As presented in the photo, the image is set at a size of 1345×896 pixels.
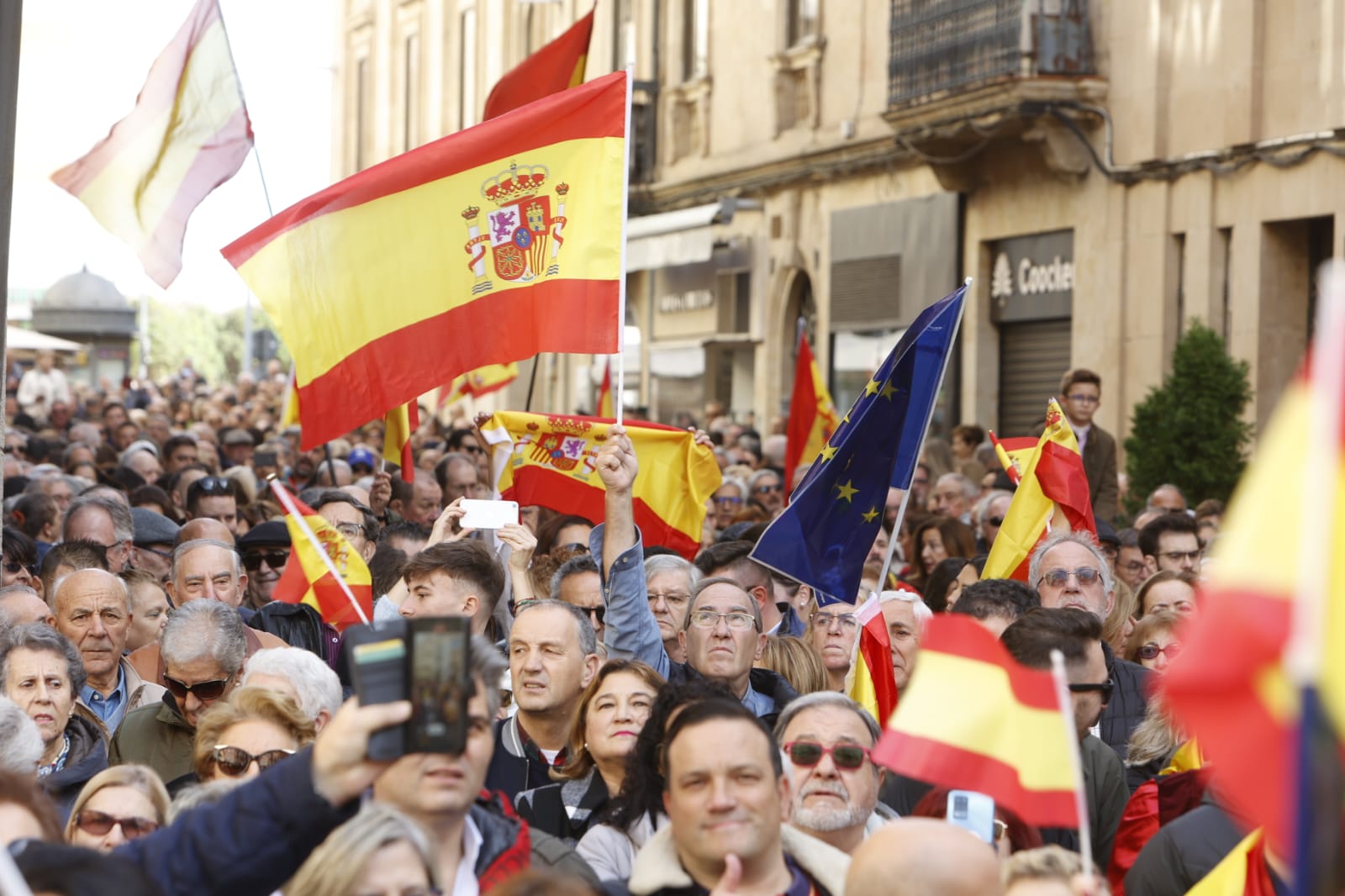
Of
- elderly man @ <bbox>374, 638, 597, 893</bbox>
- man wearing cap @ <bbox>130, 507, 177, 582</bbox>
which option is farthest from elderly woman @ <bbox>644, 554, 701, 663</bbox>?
man wearing cap @ <bbox>130, 507, 177, 582</bbox>

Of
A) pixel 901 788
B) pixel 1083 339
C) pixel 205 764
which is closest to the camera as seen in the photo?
pixel 205 764

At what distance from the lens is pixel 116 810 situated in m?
4.78

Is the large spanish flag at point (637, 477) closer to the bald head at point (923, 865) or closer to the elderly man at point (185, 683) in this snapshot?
the elderly man at point (185, 683)

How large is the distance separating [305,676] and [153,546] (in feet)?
17.3

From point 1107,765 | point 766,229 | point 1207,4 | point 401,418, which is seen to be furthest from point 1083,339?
point 1107,765

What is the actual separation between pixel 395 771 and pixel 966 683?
3.39 ft

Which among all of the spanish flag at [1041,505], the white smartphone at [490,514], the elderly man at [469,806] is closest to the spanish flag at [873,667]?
the white smartphone at [490,514]

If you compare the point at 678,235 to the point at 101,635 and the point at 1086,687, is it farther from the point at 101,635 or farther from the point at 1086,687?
the point at 1086,687

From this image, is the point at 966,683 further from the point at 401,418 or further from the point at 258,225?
the point at 401,418

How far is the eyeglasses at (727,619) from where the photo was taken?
6879 millimetres

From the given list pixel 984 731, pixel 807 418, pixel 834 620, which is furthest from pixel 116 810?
pixel 807 418

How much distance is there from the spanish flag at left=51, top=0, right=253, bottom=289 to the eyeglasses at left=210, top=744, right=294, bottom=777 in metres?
4.86

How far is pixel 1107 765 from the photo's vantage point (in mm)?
5895

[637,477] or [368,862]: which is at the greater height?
[637,477]
